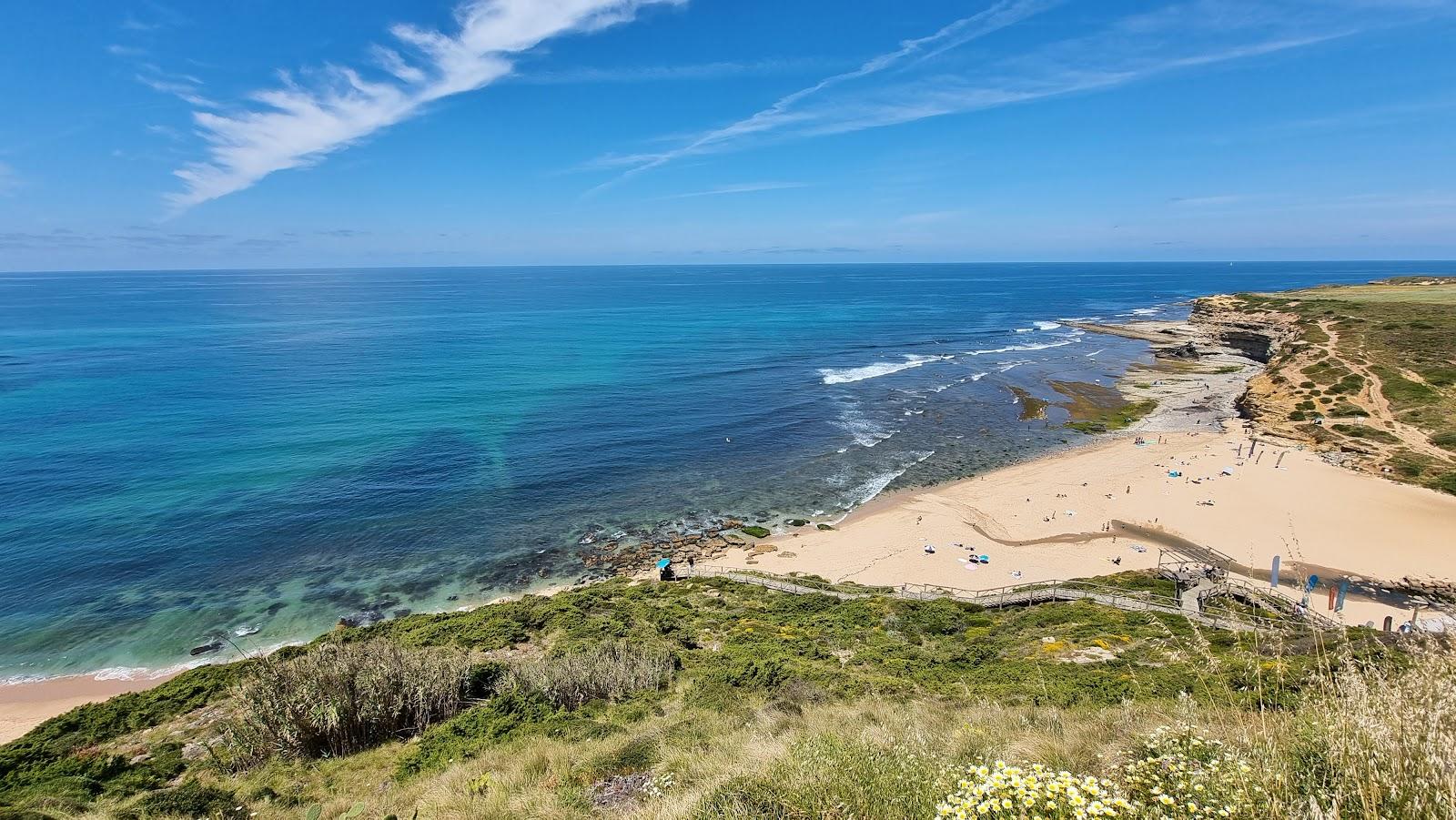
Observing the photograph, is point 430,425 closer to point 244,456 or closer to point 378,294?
point 244,456

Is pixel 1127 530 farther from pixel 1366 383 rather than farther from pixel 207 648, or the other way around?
pixel 207 648

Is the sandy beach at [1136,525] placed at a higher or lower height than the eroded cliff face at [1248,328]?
lower

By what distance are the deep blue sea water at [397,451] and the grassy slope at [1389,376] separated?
18.0 metres

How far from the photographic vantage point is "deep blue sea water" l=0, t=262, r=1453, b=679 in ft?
87.8

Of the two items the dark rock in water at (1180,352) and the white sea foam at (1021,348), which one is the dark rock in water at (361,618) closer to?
the white sea foam at (1021,348)

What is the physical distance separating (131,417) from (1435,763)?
6710cm

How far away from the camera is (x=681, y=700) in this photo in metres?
13.9

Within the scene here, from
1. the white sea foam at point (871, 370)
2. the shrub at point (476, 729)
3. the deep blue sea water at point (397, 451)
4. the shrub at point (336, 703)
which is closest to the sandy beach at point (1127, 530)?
the deep blue sea water at point (397, 451)

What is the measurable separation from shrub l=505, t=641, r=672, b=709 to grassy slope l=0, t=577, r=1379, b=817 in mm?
639

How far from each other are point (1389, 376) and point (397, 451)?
79.8m

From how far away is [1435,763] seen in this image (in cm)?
352

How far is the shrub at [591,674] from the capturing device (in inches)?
559

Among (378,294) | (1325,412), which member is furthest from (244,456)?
(378,294)

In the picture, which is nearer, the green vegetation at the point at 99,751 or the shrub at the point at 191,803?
the shrub at the point at 191,803
